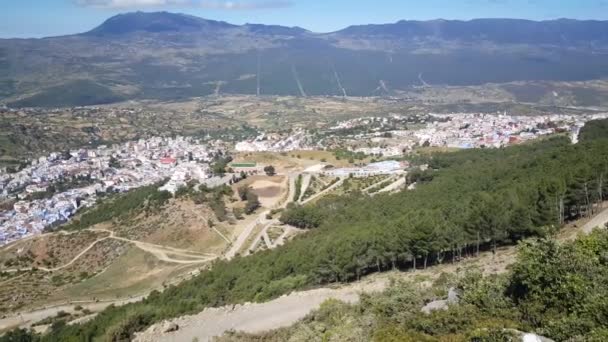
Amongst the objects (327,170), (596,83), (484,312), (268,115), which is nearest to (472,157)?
(327,170)

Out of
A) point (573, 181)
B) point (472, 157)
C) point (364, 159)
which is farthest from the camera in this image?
point (364, 159)

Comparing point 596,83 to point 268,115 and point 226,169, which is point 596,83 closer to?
point 268,115

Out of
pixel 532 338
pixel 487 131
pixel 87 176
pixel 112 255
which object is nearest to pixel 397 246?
pixel 532 338

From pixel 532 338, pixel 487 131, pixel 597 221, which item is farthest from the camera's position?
pixel 487 131

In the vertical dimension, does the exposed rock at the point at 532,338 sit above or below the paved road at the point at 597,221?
above

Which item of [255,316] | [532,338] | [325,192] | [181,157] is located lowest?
[181,157]

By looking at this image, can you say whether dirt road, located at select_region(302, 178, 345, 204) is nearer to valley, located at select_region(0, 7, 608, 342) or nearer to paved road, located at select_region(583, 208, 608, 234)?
valley, located at select_region(0, 7, 608, 342)

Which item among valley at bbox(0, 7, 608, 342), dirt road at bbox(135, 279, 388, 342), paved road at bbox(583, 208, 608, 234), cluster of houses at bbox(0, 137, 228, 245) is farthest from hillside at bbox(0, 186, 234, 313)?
paved road at bbox(583, 208, 608, 234)

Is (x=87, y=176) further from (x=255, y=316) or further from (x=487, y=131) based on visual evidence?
(x=255, y=316)

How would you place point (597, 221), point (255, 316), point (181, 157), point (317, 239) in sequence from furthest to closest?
point (181, 157)
point (317, 239)
point (597, 221)
point (255, 316)

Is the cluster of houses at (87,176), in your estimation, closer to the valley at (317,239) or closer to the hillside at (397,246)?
the valley at (317,239)

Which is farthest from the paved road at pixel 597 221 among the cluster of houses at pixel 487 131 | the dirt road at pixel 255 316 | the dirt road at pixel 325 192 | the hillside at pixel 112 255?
the cluster of houses at pixel 487 131
